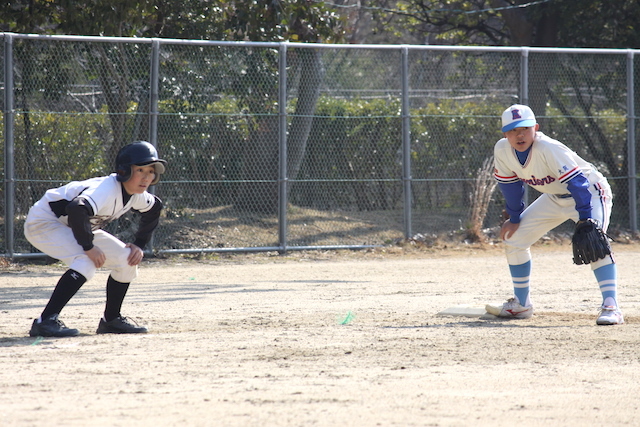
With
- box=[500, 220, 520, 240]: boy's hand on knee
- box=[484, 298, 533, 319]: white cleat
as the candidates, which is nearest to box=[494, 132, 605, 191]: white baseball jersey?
box=[500, 220, 520, 240]: boy's hand on knee

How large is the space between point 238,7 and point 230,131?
A: 1.96m

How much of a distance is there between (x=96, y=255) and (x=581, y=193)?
333cm

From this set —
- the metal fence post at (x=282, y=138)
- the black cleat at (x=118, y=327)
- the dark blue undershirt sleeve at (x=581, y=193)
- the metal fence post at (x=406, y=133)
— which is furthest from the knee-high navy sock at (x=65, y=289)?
the metal fence post at (x=406, y=133)

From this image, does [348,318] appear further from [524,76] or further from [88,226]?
[524,76]

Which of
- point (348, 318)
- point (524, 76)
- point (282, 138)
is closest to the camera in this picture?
point (348, 318)

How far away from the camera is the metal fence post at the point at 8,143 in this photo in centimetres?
963

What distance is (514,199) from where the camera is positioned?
20.7 ft

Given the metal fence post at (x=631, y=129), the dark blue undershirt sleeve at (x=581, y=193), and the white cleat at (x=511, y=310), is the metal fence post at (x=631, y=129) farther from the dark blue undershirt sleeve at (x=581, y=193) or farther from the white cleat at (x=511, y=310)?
the dark blue undershirt sleeve at (x=581, y=193)

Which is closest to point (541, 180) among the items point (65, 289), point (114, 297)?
point (114, 297)

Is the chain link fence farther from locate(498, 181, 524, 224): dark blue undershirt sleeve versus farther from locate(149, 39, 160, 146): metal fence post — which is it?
locate(498, 181, 524, 224): dark blue undershirt sleeve

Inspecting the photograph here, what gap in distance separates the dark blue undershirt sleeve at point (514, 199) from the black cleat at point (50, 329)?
3.30 meters

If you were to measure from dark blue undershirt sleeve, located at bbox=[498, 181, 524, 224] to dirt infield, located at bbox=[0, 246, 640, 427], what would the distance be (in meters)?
0.80

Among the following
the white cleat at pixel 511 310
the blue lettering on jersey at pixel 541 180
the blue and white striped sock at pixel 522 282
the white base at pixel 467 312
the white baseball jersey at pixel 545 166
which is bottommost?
the white base at pixel 467 312

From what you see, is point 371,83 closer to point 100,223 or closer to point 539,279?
point 539,279
